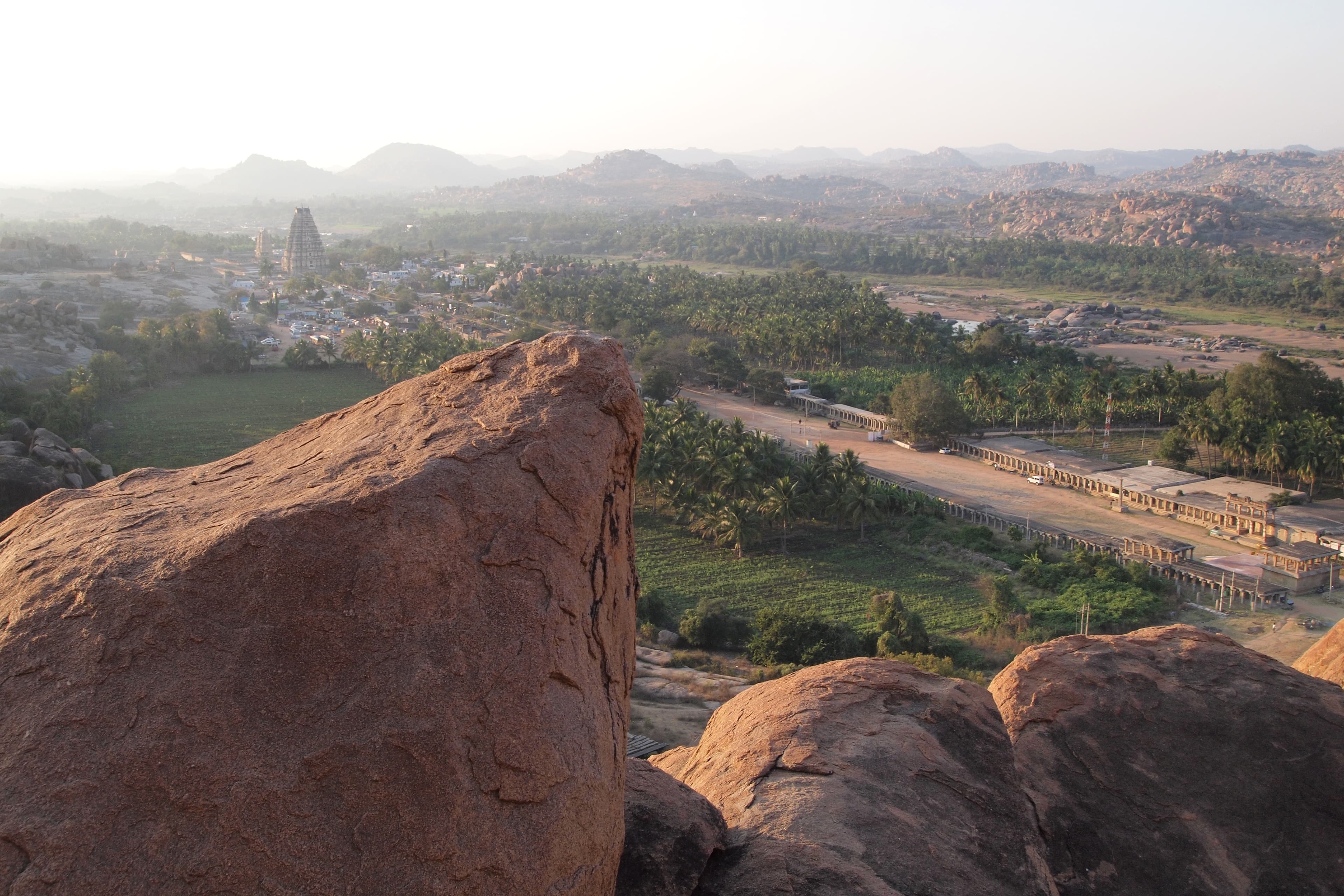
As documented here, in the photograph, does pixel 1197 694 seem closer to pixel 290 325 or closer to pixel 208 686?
pixel 208 686

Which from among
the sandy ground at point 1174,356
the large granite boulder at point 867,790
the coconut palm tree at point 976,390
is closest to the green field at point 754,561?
the large granite boulder at point 867,790

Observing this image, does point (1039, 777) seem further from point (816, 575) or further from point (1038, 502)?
point (1038, 502)

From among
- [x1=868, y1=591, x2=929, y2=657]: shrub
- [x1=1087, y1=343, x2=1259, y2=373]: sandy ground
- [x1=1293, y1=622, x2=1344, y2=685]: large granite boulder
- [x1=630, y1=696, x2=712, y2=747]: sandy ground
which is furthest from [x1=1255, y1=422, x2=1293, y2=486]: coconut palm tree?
[x1=1293, y1=622, x2=1344, y2=685]: large granite boulder

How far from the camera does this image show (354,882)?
5.27 metres

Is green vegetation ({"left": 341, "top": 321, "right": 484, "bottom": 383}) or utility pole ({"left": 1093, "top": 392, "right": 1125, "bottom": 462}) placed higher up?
green vegetation ({"left": 341, "top": 321, "right": 484, "bottom": 383})

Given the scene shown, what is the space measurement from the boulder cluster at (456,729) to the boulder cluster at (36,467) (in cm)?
2797

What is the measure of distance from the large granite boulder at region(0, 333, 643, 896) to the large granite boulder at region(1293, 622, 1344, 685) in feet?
31.1

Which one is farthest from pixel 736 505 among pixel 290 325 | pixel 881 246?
pixel 881 246

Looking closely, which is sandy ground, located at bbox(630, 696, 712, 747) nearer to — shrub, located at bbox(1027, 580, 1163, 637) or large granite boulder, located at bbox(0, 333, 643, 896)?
shrub, located at bbox(1027, 580, 1163, 637)

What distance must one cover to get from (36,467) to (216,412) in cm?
2782

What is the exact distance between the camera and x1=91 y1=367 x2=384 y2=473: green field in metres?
50.4

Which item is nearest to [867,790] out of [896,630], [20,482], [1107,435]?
[896,630]

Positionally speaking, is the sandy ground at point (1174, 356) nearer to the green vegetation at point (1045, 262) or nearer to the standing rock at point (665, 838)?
Answer: the green vegetation at point (1045, 262)

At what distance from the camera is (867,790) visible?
27.8ft
